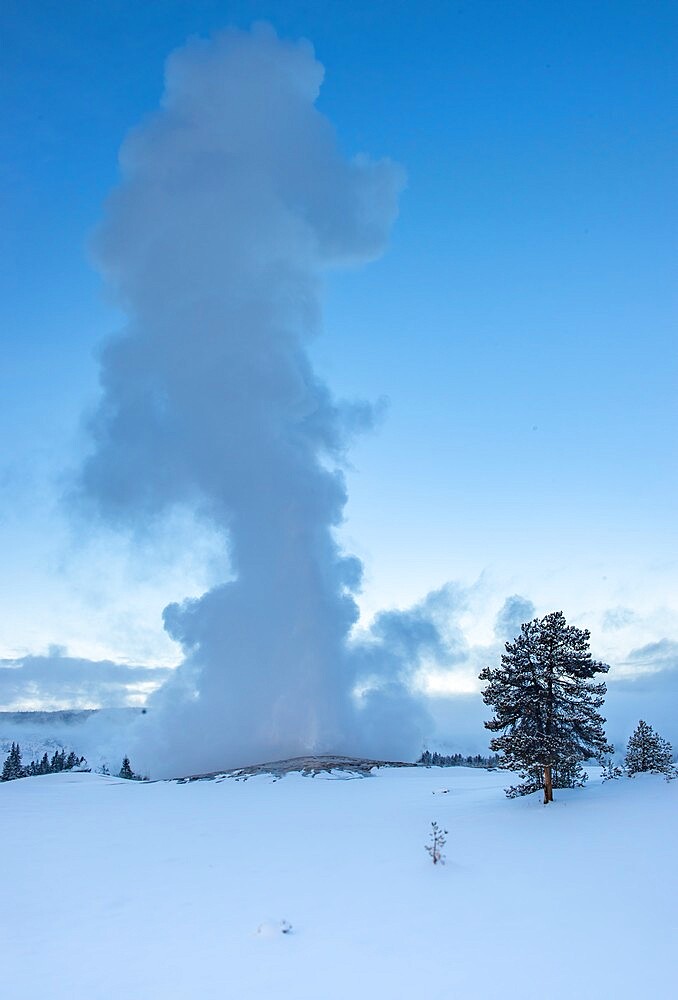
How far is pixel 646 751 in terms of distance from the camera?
33.2 meters

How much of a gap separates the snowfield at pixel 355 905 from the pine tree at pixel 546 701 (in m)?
1.73

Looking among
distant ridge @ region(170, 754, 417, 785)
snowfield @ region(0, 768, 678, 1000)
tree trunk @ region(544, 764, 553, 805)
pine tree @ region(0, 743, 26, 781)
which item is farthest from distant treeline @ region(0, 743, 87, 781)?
tree trunk @ region(544, 764, 553, 805)

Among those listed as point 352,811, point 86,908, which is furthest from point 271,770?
point 86,908

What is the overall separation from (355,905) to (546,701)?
1370 centimetres

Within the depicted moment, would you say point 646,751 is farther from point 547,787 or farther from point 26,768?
point 26,768

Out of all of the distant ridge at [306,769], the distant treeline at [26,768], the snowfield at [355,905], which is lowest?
the distant treeline at [26,768]

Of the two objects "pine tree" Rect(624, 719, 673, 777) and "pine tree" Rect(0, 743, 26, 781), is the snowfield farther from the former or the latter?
"pine tree" Rect(0, 743, 26, 781)

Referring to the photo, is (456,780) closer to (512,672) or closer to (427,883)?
(512,672)

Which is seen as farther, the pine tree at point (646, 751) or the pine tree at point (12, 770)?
the pine tree at point (12, 770)

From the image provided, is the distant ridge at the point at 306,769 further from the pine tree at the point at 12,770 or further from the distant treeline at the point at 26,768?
the pine tree at the point at 12,770

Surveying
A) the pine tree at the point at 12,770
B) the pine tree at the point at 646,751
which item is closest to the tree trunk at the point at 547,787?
the pine tree at the point at 646,751

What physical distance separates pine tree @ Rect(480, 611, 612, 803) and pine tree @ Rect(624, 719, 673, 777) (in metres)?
9.80

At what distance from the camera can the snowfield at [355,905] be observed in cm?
1062

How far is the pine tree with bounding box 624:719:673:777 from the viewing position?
1292 inches
